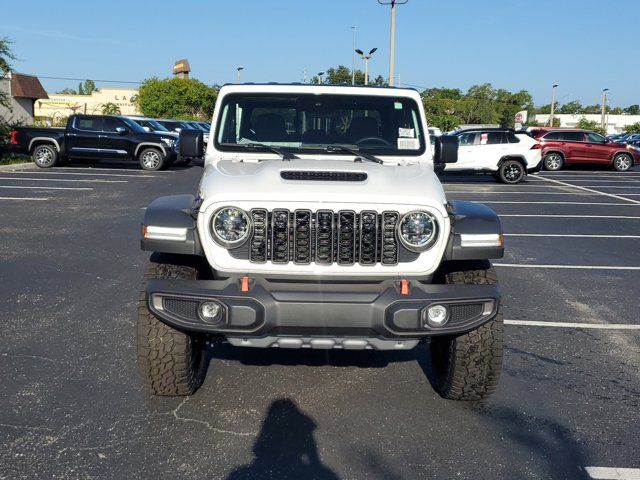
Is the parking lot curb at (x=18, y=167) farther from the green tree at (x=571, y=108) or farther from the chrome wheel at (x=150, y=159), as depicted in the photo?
the green tree at (x=571, y=108)

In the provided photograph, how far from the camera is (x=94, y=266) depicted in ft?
25.3

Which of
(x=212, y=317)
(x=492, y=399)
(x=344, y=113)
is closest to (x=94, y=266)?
(x=344, y=113)

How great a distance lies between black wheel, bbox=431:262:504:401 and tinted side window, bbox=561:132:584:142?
22741 mm

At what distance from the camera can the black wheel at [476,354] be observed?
3.95 metres

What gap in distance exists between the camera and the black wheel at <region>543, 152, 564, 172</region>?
25.1m

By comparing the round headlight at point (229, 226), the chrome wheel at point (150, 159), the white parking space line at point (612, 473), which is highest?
the round headlight at point (229, 226)

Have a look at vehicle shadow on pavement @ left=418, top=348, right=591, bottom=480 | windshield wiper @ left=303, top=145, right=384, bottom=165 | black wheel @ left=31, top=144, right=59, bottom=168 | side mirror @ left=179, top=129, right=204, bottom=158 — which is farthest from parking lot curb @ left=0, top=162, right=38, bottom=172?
vehicle shadow on pavement @ left=418, top=348, right=591, bottom=480

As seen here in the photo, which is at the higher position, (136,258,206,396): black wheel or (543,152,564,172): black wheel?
(136,258,206,396): black wheel

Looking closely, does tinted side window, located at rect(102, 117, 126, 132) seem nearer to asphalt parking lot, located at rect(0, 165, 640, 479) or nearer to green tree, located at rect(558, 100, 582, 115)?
asphalt parking lot, located at rect(0, 165, 640, 479)

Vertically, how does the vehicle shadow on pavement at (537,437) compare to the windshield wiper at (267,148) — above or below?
below

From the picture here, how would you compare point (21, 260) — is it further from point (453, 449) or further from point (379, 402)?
point (453, 449)

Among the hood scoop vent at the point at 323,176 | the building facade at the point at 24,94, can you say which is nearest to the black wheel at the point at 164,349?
the hood scoop vent at the point at 323,176

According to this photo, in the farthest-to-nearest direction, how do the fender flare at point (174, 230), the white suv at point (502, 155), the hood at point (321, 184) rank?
1. the white suv at point (502, 155)
2. the fender flare at point (174, 230)
3. the hood at point (321, 184)

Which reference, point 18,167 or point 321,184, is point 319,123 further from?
point 18,167
